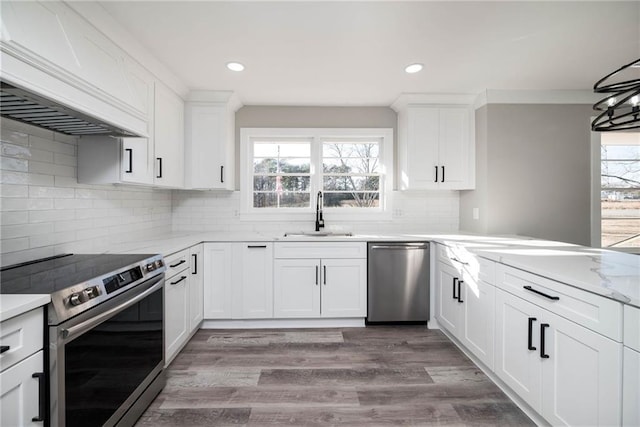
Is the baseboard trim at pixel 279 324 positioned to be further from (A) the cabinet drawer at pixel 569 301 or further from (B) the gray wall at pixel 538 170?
(B) the gray wall at pixel 538 170

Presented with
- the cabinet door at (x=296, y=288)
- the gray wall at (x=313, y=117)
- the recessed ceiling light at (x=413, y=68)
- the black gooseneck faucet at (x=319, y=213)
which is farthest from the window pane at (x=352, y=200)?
the recessed ceiling light at (x=413, y=68)

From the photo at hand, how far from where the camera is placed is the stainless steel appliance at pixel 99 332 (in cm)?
114

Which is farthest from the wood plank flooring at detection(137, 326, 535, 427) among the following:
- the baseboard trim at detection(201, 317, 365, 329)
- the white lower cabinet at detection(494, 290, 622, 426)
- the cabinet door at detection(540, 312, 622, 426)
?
the cabinet door at detection(540, 312, 622, 426)

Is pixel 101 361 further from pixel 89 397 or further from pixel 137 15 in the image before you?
pixel 137 15

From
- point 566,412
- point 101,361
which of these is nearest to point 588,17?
point 566,412

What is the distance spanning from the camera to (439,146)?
3.37 meters

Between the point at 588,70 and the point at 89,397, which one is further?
the point at 588,70

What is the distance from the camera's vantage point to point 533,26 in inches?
78.7

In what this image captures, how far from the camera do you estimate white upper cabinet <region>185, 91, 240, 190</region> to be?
3211mm

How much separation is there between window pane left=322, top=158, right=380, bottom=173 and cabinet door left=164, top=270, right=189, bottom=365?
202cm

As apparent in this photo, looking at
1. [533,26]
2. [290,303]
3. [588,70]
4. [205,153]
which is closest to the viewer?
[533,26]

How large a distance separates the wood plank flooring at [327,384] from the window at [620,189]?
7.94 feet

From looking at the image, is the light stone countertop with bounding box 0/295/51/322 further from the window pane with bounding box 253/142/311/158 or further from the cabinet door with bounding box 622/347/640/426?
the window pane with bounding box 253/142/311/158

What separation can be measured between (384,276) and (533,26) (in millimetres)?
2267
